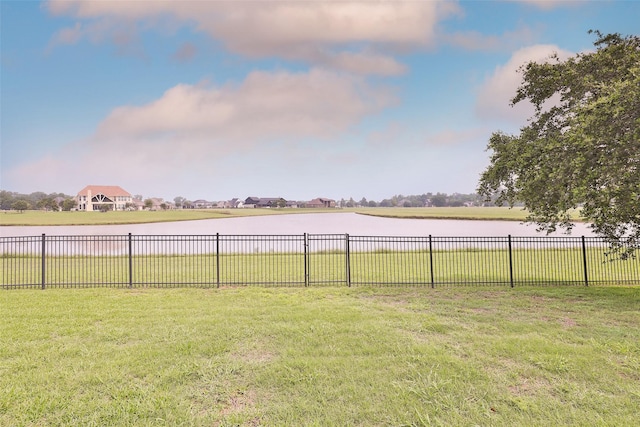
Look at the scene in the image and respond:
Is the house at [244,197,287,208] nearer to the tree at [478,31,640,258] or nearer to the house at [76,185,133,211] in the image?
the house at [76,185,133,211]

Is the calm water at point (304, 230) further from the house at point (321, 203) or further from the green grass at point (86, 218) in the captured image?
the house at point (321, 203)

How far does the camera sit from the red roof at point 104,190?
107 m

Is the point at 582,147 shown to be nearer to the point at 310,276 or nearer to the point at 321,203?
the point at 310,276

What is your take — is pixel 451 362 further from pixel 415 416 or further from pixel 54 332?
pixel 54 332

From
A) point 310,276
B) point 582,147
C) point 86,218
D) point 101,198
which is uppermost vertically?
point 101,198

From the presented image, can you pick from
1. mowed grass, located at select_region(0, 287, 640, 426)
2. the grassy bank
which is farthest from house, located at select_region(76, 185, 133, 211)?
mowed grass, located at select_region(0, 287, 640, 426)

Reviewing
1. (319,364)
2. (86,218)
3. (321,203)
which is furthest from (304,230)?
(321,203)

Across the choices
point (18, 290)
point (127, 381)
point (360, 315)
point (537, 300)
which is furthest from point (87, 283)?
point (537, 300)

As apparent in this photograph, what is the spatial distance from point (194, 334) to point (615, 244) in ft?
42.8

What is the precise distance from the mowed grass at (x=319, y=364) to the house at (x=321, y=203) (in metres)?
147

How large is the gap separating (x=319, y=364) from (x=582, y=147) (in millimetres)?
8895

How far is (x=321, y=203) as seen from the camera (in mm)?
160000

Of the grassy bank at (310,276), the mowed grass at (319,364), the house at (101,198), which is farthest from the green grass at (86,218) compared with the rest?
the mowed grass at (319,364)

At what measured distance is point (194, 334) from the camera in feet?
21.3
